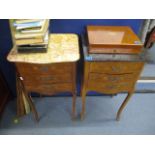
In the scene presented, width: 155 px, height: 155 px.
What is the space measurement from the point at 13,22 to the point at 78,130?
107 cm

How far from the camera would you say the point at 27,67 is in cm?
110

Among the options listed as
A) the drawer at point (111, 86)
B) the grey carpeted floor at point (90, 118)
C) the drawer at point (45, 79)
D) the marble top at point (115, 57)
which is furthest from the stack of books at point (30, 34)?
the grey carpeted floor at point (90, 118)

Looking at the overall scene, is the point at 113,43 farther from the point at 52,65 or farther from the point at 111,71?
the point at 52,65

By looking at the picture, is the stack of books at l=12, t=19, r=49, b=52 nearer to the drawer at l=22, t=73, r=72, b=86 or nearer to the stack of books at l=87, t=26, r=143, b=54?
the drawer at l=22, t=73, r=72, b=86

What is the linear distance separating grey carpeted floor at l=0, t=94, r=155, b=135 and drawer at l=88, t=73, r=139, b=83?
1.84ft

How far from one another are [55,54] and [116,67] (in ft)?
1.42

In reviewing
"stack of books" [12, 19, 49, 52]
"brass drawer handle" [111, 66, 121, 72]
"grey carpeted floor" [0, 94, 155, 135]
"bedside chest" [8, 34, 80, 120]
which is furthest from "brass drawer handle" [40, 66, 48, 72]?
"grey carpeted floor" [0, 94, 155, 135]

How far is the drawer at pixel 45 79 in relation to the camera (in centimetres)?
117

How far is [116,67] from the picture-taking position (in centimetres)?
114

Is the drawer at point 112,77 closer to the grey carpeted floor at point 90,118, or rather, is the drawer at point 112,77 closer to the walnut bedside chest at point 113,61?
the walnut bedside chest at point 113,61

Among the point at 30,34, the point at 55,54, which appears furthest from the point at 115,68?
the point at 30,34

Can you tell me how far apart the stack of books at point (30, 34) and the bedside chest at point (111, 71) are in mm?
314

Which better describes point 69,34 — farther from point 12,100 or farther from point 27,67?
point 12,100

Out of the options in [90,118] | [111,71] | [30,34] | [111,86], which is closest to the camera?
[30,34]
